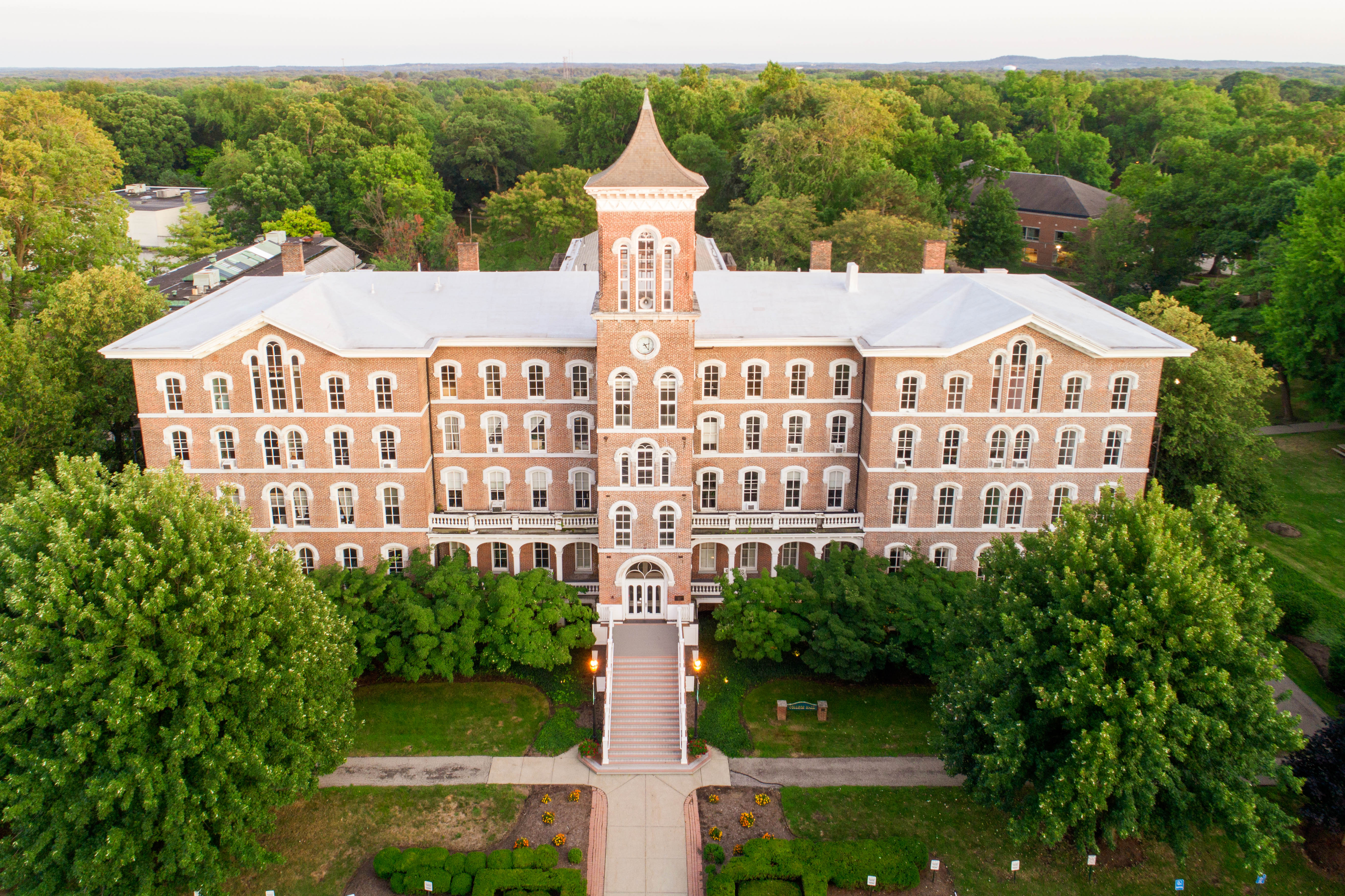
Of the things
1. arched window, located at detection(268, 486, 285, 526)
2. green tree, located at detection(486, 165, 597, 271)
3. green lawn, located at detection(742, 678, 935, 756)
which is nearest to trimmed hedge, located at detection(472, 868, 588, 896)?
green lawn, located at detection(742, 678, 935, 756)

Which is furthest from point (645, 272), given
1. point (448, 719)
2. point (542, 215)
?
point (542, 215)

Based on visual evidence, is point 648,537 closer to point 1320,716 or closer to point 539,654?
point 539,654

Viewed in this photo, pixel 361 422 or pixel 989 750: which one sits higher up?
pixel 361 422

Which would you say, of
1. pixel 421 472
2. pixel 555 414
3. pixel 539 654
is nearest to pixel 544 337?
pixel 555 414

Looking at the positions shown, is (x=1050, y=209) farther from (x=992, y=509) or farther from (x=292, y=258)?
(x=292, y=258)

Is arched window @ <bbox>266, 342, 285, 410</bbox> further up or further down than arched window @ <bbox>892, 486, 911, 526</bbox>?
further up

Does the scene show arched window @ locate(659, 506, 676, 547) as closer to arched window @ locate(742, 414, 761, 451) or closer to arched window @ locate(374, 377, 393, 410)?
arched window @ locate(742, 414, 761, 451)

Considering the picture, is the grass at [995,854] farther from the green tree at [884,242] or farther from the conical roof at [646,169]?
the green tree at [884,242]
